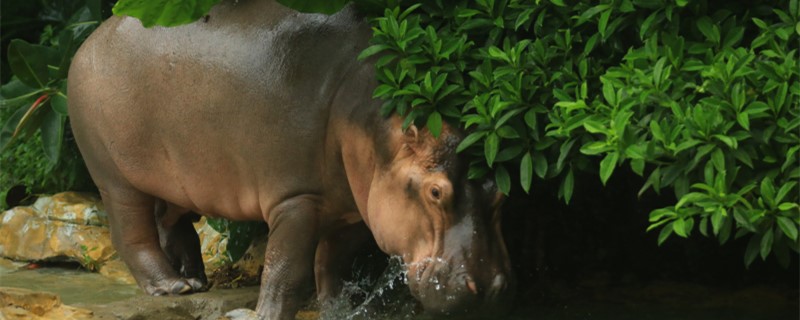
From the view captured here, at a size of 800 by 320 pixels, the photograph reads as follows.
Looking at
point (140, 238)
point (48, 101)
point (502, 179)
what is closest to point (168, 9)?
point (140, 238)

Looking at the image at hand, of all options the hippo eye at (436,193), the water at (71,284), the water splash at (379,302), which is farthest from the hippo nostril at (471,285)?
the water at (71,284)

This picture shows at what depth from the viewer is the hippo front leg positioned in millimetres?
5867

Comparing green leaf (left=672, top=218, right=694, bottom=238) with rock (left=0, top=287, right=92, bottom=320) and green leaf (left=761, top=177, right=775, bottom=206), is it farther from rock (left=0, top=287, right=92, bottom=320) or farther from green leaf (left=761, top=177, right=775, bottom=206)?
rock (left=0, top=287, right=92, bottom=320)

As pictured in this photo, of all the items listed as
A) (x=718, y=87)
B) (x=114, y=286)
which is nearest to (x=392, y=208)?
(x=718, y=87)

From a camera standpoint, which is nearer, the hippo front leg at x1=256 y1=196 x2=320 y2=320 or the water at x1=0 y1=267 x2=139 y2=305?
the hippo front leg at x1=256 y1=196 x2=320 y2=320

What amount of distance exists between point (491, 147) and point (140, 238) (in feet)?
8.32

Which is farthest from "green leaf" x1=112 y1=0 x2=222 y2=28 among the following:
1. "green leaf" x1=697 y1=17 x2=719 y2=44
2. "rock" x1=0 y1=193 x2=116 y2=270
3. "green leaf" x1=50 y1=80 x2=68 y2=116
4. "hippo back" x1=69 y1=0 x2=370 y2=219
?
"rock" x1=0 y1=193 x2=116 y2=270

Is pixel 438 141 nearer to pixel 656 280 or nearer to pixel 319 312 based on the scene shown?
pixel 319 312

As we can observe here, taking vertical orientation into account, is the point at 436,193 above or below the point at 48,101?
above

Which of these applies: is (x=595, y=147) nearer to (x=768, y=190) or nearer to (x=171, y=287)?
(x=768, y=190)

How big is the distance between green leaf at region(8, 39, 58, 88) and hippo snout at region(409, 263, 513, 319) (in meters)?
3.42

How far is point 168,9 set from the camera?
5.75 meters

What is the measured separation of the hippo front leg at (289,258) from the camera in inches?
231

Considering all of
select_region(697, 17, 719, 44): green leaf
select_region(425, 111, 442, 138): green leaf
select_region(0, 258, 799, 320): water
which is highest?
select_region(697, 17, 719, 44): green leaf
